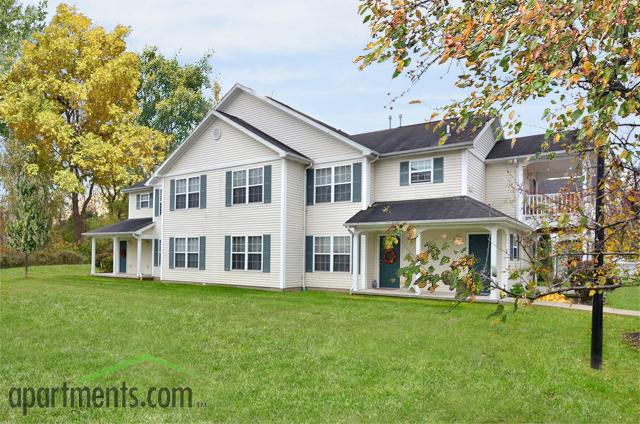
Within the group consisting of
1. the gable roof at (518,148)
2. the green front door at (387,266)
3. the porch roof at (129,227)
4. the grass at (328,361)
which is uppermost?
the gable roof at (518,148)

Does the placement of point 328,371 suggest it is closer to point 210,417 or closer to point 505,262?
point 210,417

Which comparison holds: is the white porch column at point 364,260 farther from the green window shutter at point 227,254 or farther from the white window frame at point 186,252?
the white window frame at point 186,252

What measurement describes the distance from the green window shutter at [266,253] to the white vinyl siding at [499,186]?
8.90 m

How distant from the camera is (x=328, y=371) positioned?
694 centimetres

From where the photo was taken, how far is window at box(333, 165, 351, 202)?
18.5 metres

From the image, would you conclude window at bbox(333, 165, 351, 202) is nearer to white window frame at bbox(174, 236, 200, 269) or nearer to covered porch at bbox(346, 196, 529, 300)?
covered porch at bbox(346, 196, 529, 300)

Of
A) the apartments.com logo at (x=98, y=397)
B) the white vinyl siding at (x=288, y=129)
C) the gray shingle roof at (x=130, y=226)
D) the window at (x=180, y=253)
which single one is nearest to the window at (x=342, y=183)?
the white vinyl siding at (x=288, y=129)

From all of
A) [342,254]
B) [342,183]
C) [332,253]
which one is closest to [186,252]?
[332,253]

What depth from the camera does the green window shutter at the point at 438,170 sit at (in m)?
17.4

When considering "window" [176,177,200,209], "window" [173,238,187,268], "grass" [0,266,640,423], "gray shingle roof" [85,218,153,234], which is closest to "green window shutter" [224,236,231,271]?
"window" [176,177,200,209]

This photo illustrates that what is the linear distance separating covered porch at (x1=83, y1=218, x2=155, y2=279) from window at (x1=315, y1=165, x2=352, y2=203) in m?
10.3

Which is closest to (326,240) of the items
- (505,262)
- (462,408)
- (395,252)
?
(395,252)

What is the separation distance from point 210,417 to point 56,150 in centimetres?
3100

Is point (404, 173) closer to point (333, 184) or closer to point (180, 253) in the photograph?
point (333, 184)
